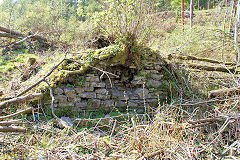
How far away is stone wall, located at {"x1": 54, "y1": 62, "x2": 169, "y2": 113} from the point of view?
4.87 meters

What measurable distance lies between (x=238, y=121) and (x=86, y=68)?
3987 millimetres

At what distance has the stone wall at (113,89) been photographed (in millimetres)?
4867

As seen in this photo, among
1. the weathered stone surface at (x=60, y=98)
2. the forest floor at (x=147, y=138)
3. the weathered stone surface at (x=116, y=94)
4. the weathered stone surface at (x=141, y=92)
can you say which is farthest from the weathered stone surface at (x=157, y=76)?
the weathered stone surface at (x=60, y=98)

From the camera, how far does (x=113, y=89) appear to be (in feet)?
17.3

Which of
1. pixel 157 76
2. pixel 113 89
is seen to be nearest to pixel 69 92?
pixel 113 89

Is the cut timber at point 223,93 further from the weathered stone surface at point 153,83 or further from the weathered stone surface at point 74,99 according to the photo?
the weathered stone surface at point 74,99

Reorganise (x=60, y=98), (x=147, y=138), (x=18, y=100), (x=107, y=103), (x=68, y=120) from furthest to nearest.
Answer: (x=107, y=103) < (x=60, y=98) < (x=68, y=120) < (x=18, y=100) < (x=147, y=138)

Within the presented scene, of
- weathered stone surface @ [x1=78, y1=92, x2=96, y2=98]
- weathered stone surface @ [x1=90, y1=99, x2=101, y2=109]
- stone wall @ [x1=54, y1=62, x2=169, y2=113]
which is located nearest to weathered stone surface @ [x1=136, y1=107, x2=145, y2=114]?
stone wall @ [x1=54, y1=62, x2=169, y2=113]

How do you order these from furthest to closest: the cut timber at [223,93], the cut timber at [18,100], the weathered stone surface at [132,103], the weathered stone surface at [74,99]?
1. the weathered stone surface at [132,103]
2. the weathered stone surface at [74,99]
3. the cut timber at [223,93]
4. the cut timber at [18,100]

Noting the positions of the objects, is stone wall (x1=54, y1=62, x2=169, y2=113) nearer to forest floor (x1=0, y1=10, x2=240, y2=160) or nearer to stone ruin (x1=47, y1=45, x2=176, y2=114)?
stone ruin (x1=47, y1=45, x2=176, y2=114)

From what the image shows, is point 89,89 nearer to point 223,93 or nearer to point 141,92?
point 141,92

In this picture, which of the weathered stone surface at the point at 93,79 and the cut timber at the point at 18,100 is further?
the weathered stone surface at the point at 93,79

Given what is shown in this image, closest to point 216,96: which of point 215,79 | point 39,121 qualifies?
point 215,79

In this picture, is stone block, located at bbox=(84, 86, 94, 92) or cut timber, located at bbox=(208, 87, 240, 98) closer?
cut timber, located at bbox=(208, 87, 240, 98)
